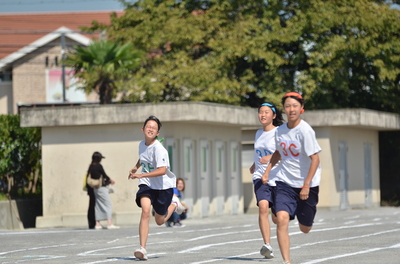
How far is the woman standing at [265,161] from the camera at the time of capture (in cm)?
1091

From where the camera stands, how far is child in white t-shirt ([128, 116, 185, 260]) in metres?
11.3

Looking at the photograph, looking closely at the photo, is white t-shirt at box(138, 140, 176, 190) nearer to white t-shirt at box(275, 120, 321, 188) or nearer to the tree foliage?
white t-shirt at box(275, 120, 321, 188)

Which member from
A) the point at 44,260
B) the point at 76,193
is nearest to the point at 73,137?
the point at 76,193

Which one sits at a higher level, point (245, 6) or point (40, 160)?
point (245, 6)

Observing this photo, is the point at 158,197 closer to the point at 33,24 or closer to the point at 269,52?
the point at 269,52

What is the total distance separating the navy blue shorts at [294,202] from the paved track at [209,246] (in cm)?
83

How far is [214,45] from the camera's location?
35.8 m

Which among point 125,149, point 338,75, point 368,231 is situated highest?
point 338,75

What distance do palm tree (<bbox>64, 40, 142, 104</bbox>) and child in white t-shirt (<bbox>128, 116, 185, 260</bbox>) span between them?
17.9 meters

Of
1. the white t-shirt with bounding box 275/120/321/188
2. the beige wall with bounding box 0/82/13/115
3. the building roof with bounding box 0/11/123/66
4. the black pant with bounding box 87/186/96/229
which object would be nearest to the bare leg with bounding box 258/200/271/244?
the white t-shirt with bounding box 275/120/321/188

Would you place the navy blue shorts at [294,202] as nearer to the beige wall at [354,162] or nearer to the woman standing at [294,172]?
the woman standing at [294,172]

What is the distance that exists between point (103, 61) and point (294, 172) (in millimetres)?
20853

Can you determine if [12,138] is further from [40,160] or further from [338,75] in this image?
[338,75]

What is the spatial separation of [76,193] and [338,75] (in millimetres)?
15086
